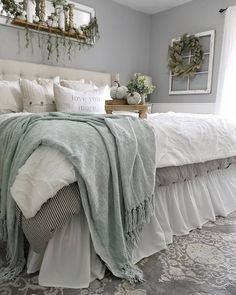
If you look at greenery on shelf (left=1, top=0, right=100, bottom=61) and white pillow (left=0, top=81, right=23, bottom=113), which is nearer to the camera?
white pillow (left=0, top=81, right=23, bottom=113)

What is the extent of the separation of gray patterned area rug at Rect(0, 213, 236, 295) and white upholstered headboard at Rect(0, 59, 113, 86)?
2448mm

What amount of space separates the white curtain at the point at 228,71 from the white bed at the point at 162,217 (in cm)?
148

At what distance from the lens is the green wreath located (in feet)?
12.8

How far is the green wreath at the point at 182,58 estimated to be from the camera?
390 cm

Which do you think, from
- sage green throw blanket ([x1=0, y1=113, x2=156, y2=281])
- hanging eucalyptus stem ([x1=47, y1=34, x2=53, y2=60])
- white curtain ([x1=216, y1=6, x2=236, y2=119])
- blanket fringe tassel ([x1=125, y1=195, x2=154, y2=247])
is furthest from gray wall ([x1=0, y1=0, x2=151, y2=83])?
blanket fringe tassel ([x1=125, y1=195, x2=154, y2=247])

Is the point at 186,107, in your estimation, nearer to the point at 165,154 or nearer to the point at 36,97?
the point at 36,97

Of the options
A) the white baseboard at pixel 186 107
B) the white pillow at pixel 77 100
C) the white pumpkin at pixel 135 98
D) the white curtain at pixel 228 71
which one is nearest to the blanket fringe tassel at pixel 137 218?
the white pumpkin at pixel 135 98

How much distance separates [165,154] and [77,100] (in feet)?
4.22

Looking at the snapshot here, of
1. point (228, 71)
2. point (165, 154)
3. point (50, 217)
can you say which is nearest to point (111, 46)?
point (228, 71)

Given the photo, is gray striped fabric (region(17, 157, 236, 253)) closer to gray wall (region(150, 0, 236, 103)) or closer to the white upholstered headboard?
the white upholstered headboard

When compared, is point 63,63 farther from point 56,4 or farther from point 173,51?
point 173,51

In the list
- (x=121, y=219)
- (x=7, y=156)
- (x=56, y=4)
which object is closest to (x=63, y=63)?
(x=56, y=4)

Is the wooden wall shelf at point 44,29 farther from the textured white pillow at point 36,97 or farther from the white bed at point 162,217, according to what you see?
the textured white pillow at point 36,97

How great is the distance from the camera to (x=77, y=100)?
8.45ft
